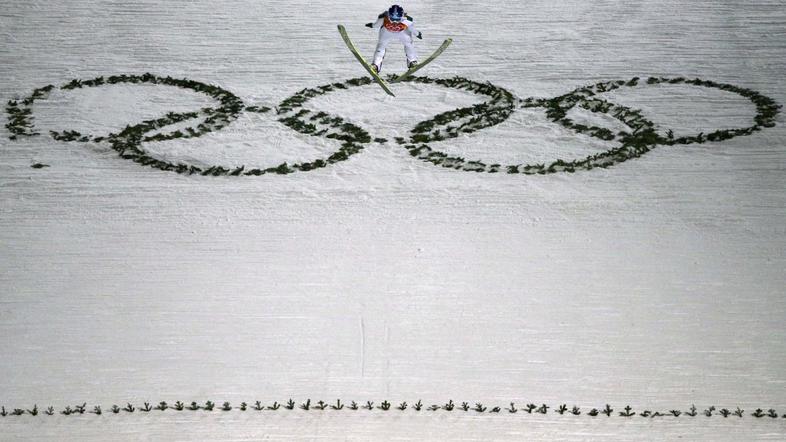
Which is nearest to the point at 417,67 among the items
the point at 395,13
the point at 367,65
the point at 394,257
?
the point at 367,65

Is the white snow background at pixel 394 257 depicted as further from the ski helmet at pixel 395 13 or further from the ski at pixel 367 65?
the ski helmet at pixel 395 13

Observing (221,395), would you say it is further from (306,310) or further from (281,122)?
(281,122)

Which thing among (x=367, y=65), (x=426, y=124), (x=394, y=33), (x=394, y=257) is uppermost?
(x=394, y=33)

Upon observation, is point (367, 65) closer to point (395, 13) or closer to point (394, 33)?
point (394, 33)

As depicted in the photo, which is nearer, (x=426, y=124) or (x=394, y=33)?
(x=426, y=124)

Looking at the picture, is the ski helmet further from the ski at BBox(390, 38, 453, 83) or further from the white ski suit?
the ski at BBox(390, 38, 453, 83)

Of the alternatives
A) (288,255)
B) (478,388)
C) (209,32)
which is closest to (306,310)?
(288,255)

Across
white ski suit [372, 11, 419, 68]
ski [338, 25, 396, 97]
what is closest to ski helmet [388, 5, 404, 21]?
white ski suit [372, 11, 419, 68]
